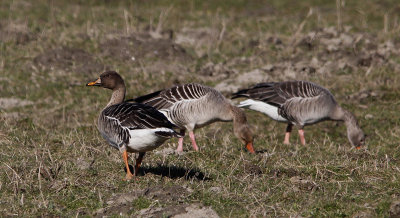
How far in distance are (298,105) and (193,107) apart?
8.40ft

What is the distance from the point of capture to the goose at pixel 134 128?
→ 7883mm

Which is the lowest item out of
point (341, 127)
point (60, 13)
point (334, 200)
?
point (341, 127)

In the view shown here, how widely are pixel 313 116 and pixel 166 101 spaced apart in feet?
10.9

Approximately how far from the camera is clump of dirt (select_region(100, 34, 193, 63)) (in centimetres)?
1645

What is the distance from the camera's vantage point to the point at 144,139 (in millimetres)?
7934

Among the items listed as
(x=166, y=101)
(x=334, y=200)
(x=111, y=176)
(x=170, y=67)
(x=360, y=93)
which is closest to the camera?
(x=334, y=200)

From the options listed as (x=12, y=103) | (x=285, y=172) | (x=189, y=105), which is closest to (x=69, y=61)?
(x=12, y=103)

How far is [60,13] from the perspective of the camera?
19922mm

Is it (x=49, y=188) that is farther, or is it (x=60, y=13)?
(x=60, y=13)

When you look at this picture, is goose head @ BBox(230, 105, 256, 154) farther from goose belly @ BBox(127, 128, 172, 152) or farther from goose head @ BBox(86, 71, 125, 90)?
goose belly @ BBox(127, 128, 172, 152)

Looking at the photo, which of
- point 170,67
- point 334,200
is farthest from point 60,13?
point 334,200

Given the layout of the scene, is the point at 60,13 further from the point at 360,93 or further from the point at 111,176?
the point at 111,176

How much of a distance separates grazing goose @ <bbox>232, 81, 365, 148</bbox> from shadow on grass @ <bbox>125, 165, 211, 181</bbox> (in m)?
4.08

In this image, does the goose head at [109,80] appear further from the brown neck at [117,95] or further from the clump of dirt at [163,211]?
the clump of dirt at [163,211]
